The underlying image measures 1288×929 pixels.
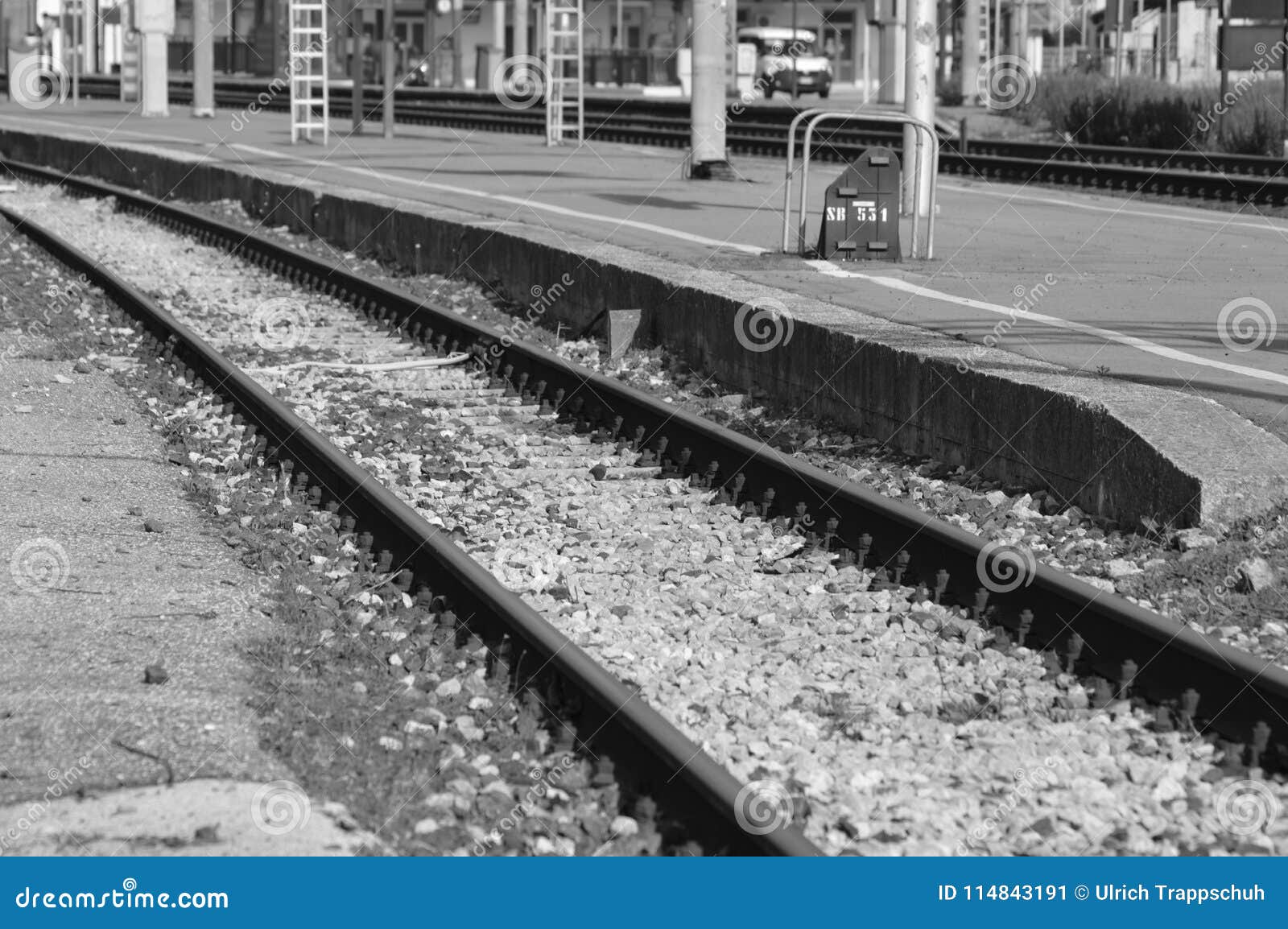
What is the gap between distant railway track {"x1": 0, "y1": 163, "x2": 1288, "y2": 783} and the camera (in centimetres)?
528

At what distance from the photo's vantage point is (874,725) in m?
5.30

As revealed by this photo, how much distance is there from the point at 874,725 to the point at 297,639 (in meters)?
1.80

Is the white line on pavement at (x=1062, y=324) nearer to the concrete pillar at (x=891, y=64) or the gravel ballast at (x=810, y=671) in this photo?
the gravel ballast at (x=810, y=671)

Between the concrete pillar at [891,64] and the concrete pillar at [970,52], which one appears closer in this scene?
the concrete pillar at [891,64]

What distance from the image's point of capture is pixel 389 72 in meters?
34.8

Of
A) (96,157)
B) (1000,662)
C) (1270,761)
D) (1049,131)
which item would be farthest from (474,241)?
(1049,131)
